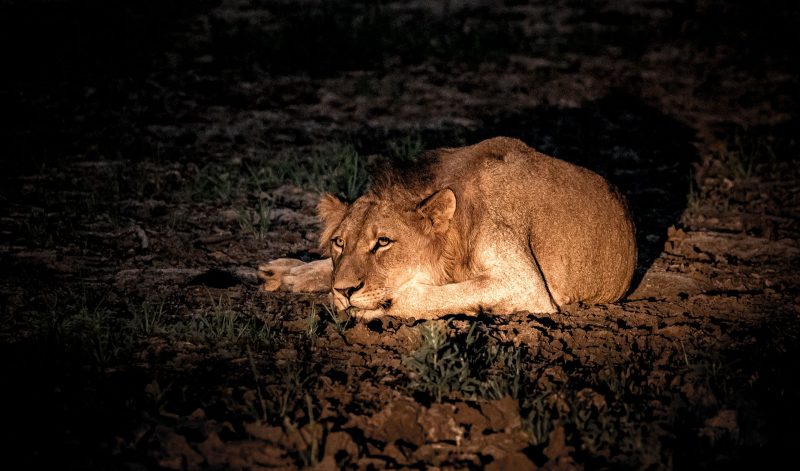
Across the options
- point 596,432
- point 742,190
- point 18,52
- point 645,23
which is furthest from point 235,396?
point 645,23

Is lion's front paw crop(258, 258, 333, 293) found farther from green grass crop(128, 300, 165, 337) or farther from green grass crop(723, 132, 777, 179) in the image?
green grass crop(723, 132, 777, 179)

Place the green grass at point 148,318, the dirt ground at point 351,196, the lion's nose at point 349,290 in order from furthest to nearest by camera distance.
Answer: the lion's nose at point 349,290
the green grass at point 148,318
the dirt ground at point 351,196

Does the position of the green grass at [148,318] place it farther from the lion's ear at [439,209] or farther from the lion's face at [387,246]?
the lion's ear at [439,209]

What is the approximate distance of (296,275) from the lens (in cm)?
521

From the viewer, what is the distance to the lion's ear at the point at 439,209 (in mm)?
4453

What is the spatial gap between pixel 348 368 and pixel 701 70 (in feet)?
33.2

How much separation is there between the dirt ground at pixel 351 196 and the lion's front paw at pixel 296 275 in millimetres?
177

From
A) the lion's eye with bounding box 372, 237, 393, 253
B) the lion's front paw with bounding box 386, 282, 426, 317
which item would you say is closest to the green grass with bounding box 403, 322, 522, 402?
the lion's front paw with bounding box 386, 282, 426, 317

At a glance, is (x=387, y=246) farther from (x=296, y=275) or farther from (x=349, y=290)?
(x=296, y=275)

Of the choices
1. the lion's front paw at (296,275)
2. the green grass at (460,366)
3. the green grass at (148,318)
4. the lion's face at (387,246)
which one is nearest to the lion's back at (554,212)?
the lion's face at (387,246)

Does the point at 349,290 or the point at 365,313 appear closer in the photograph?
→ the point at 349,290

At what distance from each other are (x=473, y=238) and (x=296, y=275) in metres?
1.43

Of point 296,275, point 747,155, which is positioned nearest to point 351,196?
point 296,275

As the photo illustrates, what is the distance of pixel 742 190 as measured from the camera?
299 inches
